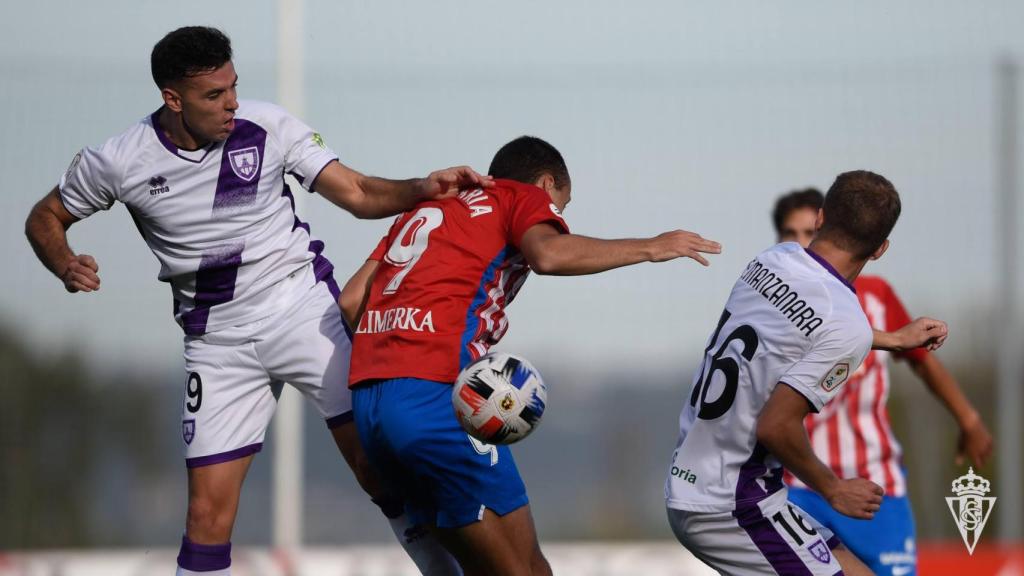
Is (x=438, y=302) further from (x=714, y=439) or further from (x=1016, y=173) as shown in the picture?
(x=1016, y=173)

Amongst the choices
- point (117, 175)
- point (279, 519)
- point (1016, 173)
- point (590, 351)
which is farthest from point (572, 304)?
point (117, 175)

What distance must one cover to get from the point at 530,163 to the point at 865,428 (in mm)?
2357

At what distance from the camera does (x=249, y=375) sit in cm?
521

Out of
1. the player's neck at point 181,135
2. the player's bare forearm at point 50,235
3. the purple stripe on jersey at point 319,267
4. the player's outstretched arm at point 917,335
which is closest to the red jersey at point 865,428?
the player's outstretched arm at point 917,335

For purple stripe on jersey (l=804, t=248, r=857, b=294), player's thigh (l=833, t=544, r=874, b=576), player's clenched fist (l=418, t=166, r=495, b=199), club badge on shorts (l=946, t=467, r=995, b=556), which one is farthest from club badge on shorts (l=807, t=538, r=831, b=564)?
club badge on shorts (l=946, t=467, r=995, b=556)

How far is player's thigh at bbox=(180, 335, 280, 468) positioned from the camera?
5.13m

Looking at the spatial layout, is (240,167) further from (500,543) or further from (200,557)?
(500,543)

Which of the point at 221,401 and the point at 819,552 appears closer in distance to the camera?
the point at 819,552

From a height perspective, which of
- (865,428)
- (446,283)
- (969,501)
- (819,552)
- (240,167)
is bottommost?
(969,501)

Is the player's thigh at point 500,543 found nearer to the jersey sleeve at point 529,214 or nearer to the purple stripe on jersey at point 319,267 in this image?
the jersey sleeve at point 529,214

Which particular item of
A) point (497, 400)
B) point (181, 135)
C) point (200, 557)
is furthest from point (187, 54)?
point (200, 557)

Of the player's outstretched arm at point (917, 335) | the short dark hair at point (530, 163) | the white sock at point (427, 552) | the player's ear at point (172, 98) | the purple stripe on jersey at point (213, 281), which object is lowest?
the white sock at point (427, 552)

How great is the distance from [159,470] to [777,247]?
6555 millimetres

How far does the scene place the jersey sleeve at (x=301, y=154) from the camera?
5.17 m
